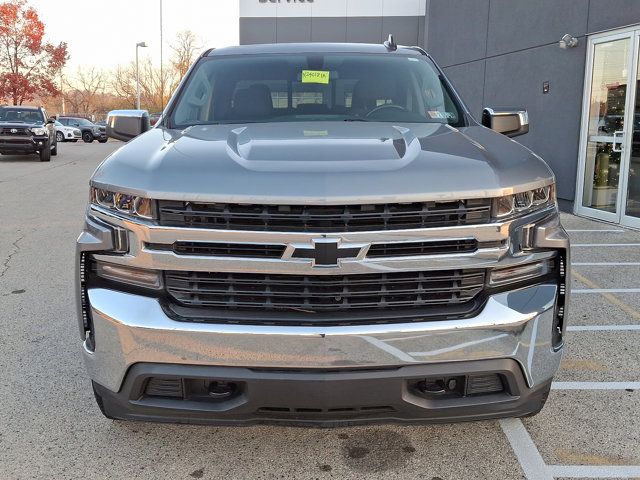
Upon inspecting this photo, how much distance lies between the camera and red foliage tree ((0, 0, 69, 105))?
38656mm

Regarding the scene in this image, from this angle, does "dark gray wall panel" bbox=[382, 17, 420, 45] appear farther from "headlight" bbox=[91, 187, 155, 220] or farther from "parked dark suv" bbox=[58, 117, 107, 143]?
"headlight" bbox=[91, 187, 155, 220]

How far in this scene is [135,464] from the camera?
280 centimetres

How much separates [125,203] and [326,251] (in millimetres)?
821

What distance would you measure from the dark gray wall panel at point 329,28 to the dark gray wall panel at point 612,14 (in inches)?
586

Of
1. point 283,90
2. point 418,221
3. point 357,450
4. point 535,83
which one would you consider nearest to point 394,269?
point 418,221

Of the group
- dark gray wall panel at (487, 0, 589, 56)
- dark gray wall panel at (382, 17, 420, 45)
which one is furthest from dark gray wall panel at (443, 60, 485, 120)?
dark gray wall panel at (382, 17, 420, 45)

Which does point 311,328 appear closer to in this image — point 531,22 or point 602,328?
point 602,328

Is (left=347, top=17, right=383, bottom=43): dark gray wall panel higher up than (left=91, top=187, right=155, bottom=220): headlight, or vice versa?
(left=347, top=17, right=383, bottom=43): dark gray wall panel

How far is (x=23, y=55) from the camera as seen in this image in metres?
39.7

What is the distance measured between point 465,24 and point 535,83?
392 centimetres

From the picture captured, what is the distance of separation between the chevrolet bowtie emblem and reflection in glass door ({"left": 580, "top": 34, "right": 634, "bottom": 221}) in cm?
789

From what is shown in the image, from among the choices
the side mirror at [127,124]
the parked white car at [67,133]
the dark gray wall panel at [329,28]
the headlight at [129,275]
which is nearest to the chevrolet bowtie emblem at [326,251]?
the headlight at [129,275]

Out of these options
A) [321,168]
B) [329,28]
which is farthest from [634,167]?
[329,28]

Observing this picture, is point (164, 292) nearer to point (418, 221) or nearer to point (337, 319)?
point (337, 319)
